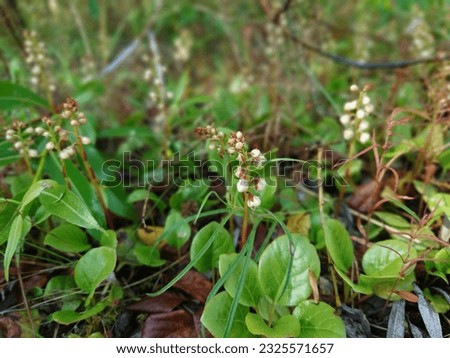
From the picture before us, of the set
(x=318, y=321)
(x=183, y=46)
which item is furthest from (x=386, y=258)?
(x=183, y=46)

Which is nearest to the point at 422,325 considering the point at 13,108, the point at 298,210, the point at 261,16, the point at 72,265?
the point at 298,210

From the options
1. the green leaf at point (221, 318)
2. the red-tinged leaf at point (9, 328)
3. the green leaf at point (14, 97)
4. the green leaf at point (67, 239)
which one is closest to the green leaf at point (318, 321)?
the green leaf at point (221, 318)

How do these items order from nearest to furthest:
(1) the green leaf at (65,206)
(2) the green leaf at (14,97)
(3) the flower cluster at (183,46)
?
(1) the green leaf at (65,206), (2) the green leaf at (14,97), (3) the flower cluster at (183,46)

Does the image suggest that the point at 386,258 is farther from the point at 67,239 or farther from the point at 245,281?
the point at 67,239

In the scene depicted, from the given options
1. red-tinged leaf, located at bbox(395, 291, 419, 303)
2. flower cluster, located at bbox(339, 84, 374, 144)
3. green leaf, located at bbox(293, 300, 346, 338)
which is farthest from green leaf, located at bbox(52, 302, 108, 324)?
flower cluster, located at bbox(339, 84, 374, 144)

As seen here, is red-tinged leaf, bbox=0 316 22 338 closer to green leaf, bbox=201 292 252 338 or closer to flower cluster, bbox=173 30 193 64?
green leaf, bbox=201 292 252 338

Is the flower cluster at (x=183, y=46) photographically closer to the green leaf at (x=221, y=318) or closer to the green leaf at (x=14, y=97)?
the green leaf at (x=14, y=97)

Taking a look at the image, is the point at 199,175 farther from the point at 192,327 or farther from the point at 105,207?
the point at 192,327
